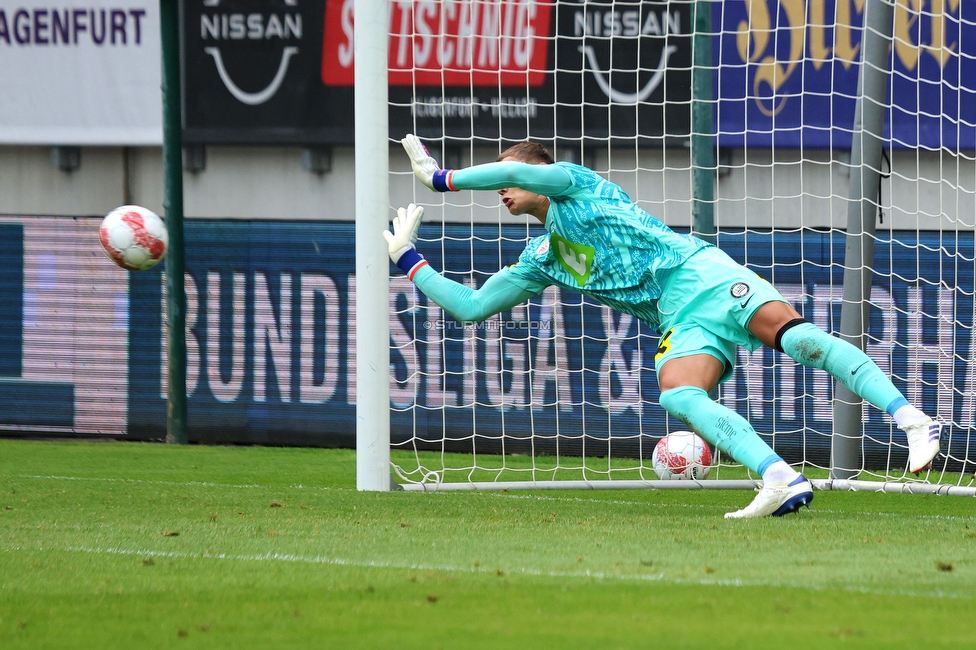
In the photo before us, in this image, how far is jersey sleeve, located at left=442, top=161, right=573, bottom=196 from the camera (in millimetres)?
5699

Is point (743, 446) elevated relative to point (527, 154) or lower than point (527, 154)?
lower

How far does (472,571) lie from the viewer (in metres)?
4.03

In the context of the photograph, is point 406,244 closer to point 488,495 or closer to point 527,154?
point 527,154

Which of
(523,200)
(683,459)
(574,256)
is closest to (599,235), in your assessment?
(574,256)

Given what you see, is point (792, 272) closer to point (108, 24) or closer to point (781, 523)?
point (781, 523)

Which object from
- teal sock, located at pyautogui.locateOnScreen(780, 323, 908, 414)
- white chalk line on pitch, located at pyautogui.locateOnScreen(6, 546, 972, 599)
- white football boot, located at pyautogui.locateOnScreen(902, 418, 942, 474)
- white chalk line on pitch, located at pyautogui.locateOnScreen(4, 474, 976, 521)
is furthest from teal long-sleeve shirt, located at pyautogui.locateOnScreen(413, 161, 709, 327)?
white chalk line on pitch, located at pyautogui.locateOnScreen(6, 546, 972, 599)

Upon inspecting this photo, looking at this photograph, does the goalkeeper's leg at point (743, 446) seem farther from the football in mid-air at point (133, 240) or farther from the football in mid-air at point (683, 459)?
the football in mid-air at point (133, 240)

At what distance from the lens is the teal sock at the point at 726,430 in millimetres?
5355

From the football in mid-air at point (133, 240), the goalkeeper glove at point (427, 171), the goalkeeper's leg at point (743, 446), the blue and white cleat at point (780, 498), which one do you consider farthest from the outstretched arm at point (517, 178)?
the football in mid-air at point (133, 240)

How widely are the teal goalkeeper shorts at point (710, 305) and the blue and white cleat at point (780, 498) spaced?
2.03 feet

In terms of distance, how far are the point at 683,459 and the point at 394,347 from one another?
145 inches

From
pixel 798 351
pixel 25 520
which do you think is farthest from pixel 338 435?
pixel 798 351

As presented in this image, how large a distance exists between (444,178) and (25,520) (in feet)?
7.66

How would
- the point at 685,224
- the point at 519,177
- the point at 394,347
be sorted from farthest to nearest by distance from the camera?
the point at 685,224 → the point at 394,347 → the point at 519,177
